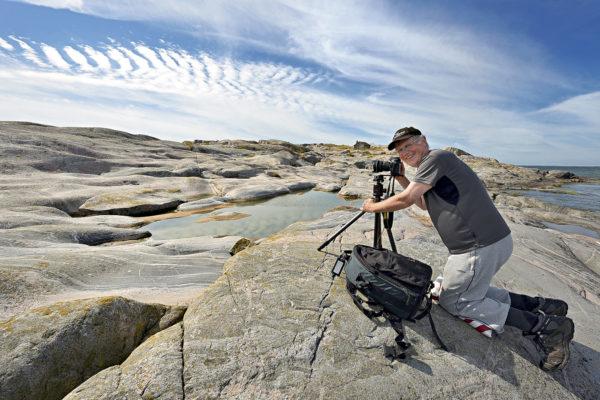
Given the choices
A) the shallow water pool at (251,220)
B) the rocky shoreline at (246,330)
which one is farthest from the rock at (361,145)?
the rocky shoreline at (246,330)

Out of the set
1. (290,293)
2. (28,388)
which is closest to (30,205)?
(28,388)

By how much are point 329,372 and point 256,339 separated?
3.42ft

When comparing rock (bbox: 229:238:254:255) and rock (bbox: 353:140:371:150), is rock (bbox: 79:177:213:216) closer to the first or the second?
rock (bbox: 229:238:254:255)

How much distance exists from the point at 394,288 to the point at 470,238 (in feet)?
4.26

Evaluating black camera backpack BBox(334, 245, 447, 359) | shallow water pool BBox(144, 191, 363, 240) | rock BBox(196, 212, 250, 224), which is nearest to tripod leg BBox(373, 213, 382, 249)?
black camera backpack BBox(334, 245, 447, 359)

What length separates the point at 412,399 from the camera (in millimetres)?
3279

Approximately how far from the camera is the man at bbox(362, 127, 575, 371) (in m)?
3.98

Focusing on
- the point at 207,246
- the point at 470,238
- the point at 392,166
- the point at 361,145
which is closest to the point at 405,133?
the point at 392,166

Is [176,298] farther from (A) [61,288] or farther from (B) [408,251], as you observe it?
(B) [408,251]

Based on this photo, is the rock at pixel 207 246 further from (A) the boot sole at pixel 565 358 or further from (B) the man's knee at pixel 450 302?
(A) the boot sole at pixel 565 358

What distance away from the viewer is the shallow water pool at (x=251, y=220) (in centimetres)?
1562

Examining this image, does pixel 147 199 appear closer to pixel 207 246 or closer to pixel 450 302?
pixel 207 246

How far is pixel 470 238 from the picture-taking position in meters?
4.03

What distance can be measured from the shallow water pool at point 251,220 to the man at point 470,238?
12.0 metres
